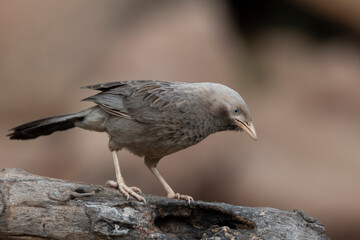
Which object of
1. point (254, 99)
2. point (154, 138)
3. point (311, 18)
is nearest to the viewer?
point (154, 138)

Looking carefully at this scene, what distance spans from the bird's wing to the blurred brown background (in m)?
3.03

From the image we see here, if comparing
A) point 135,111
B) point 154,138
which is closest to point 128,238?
point 154,138

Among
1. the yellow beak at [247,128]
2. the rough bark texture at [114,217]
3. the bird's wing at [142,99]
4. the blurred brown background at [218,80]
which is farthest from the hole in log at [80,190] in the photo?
the blurred brown background at [218,80]

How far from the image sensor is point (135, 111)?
5.50m

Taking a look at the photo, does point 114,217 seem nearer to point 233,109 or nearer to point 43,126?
point 233,109

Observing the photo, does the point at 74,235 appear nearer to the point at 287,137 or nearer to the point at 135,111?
the point at 135,111

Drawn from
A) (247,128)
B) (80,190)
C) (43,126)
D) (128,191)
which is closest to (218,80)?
(247,128)

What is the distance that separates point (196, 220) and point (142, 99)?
1561 millimetres

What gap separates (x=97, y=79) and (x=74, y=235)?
18.9ft

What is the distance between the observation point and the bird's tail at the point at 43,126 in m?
5.75

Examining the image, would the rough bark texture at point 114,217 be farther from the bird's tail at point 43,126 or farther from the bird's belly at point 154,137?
the bird's tail at point 43,126

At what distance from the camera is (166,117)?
524 centimetres

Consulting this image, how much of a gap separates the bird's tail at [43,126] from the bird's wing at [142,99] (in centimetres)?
33

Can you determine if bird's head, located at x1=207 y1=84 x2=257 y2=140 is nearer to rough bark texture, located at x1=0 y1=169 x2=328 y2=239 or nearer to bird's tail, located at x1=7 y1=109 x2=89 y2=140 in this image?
rough bark texture, located at x1=0 y1=169 x2=328 y2=239
